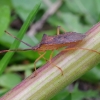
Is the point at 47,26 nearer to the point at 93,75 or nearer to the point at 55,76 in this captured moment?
the point at 93,75

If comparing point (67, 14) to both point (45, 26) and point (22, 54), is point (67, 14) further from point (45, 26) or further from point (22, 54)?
point (22, 54)

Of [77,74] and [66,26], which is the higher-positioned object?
[66,26]

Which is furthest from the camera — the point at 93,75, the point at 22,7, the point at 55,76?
the point at 22,7

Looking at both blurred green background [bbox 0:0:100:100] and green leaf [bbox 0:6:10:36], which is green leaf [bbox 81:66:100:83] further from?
green leaf [bbox 0:6:10:36]

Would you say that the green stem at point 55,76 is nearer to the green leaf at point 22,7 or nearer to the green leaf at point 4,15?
the green leaf at point 4,15

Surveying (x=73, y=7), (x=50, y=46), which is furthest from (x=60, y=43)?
(x=73, y=7)

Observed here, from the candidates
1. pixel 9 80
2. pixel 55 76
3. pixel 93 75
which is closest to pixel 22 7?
pixel 9 80

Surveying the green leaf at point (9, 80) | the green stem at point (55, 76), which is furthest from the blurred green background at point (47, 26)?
the green stem at point (55, 76)
